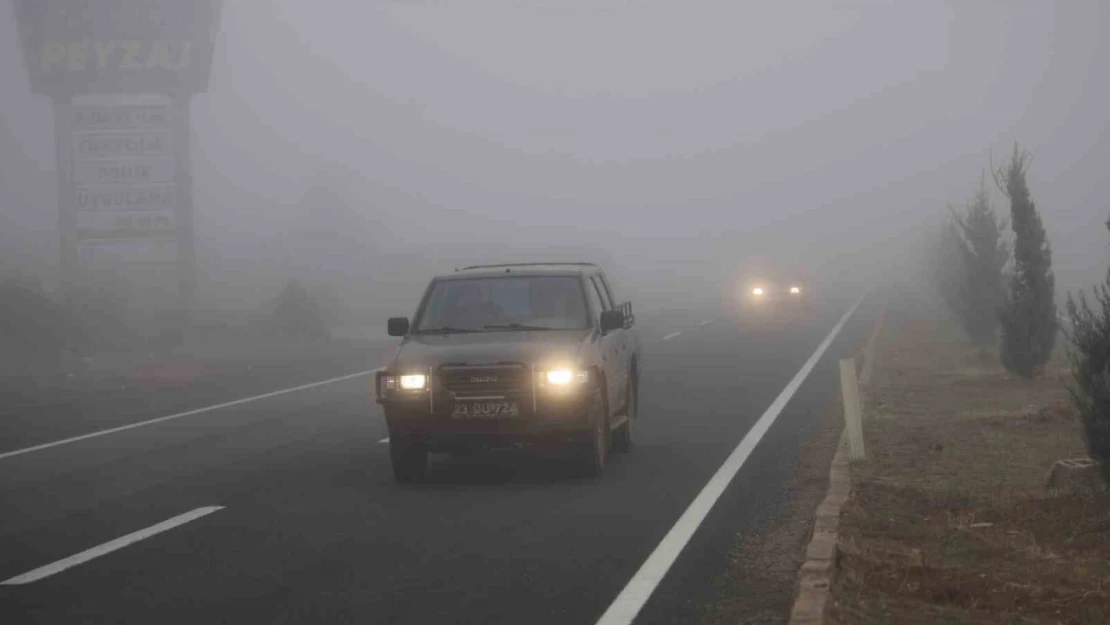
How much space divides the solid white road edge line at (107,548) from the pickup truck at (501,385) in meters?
1.77

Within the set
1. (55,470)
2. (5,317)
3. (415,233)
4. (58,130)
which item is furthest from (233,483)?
(415,233)

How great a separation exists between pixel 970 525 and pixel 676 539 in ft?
6.51

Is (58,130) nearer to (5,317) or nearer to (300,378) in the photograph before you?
(5,317)

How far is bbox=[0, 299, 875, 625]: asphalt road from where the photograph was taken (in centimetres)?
739

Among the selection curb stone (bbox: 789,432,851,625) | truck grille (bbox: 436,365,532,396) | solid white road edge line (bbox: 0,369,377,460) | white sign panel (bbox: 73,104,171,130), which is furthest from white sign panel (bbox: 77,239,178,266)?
curb stone (bbox: 789,432,851,625)

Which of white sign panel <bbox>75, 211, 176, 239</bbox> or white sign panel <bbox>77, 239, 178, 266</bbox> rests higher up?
white sign panel <bbox>75, 211, 176, 239</bbox>

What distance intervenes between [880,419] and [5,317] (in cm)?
2442

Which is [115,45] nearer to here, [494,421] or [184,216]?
[184,216]

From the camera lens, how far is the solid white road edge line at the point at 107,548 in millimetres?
8109

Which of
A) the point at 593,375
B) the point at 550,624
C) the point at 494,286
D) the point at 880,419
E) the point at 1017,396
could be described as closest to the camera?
the point at 550,624

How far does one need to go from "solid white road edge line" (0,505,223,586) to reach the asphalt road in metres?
0.08

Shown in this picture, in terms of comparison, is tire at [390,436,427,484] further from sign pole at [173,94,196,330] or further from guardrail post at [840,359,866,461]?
sign pole at [173,94,196,330]

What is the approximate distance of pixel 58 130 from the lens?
4269 centimetres

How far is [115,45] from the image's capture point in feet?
143
